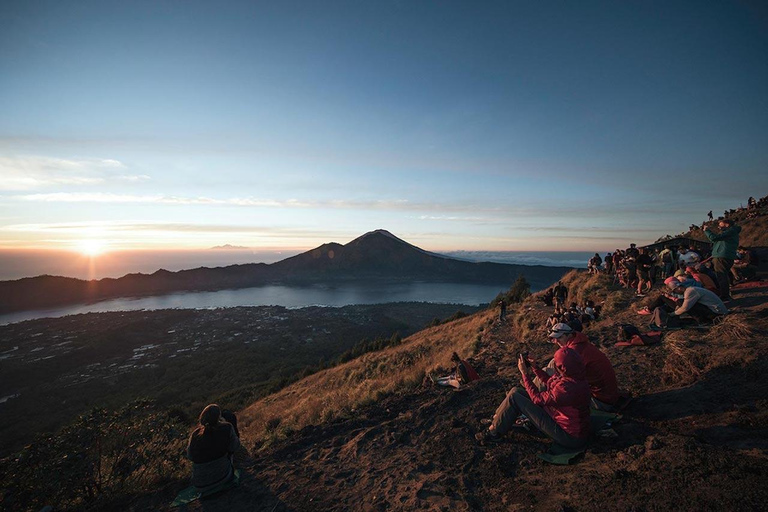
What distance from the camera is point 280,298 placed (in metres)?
106

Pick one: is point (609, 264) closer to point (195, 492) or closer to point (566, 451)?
point (566, 451)

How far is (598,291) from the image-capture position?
13031 millimetres

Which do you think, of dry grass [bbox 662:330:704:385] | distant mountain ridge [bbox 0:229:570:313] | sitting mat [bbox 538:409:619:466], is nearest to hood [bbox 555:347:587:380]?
sitting mat [bbox 538:409:619:466]

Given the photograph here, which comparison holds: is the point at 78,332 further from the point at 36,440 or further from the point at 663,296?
the point at 663,296

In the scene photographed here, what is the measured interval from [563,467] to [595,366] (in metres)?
1.42

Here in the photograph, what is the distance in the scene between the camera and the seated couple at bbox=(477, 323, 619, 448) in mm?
3555

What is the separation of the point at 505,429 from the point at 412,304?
7673 cm

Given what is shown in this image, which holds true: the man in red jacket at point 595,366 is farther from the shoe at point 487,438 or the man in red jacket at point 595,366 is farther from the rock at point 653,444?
the shoe at point 487,438

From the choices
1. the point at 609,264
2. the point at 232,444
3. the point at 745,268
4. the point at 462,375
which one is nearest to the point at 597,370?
the point at 462,375

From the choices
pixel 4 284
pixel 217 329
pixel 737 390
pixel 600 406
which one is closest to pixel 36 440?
pixel 600 406

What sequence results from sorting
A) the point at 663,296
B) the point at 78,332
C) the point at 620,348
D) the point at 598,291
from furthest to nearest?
the point at 78,332
the point at 598,291
the point at 663,296
the point at 620,348

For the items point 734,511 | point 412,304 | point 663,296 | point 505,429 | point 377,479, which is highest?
point 663,296

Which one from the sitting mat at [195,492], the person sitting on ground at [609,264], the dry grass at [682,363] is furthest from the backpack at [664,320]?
the person sitting on ground at [609,264]

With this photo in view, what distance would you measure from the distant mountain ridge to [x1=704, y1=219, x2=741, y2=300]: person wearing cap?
94147 millimetres
